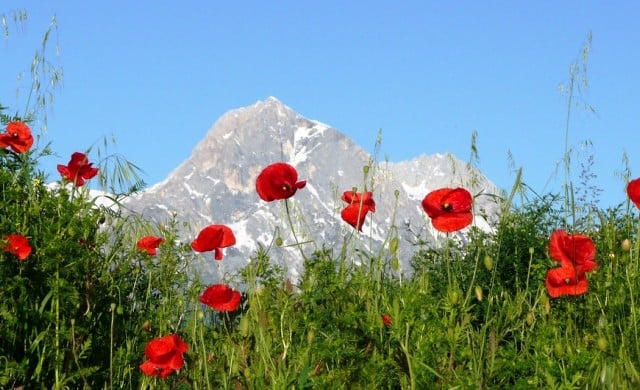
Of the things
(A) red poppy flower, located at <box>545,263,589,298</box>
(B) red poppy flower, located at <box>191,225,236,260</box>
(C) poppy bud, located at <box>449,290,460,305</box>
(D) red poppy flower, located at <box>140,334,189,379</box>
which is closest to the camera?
(C) poppy bud, located at <box>449,290,460,305</box>

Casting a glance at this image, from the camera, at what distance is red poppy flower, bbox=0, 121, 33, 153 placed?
370 cm

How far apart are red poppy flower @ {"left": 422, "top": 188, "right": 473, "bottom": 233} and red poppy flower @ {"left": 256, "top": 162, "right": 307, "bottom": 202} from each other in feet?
2.09

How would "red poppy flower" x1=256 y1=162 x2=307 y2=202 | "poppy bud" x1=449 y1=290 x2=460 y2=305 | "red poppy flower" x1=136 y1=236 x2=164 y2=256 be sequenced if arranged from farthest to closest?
1. "red poppy flower" x1=136 y1=236 x2=164 y2=256
2. "red poppy flower" x1=256 y1=162 x2=307 y2=202
3. "poppy bud" x1=449 y1=290 x2=460 y2=305

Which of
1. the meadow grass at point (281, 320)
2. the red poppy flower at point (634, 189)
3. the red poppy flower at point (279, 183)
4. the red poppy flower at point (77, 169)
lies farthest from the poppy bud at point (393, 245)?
the red poppy flower at point (77, 169)

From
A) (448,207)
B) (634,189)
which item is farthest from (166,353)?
(634,189)

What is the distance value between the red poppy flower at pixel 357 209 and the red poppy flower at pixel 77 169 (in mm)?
1211

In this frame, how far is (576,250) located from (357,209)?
905 mm

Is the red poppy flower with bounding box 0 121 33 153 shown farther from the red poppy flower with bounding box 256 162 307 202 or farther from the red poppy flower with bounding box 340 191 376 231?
the red poppy flower with bounding box 340 191 376 231

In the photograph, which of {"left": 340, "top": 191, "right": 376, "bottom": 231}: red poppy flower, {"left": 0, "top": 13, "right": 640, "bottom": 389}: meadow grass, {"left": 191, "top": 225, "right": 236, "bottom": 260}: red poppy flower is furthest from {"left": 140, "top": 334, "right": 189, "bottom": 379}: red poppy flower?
{"left": 340, "top": 191, "right": 376, "bottom": 231}: red poppy flower

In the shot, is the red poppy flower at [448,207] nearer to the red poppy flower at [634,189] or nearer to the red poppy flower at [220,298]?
the red poppy flower at [634,189]

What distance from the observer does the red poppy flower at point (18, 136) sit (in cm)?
370

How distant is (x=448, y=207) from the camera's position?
3.12m

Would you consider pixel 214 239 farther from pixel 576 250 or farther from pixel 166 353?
pixel 576 250

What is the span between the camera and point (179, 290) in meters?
4.54
